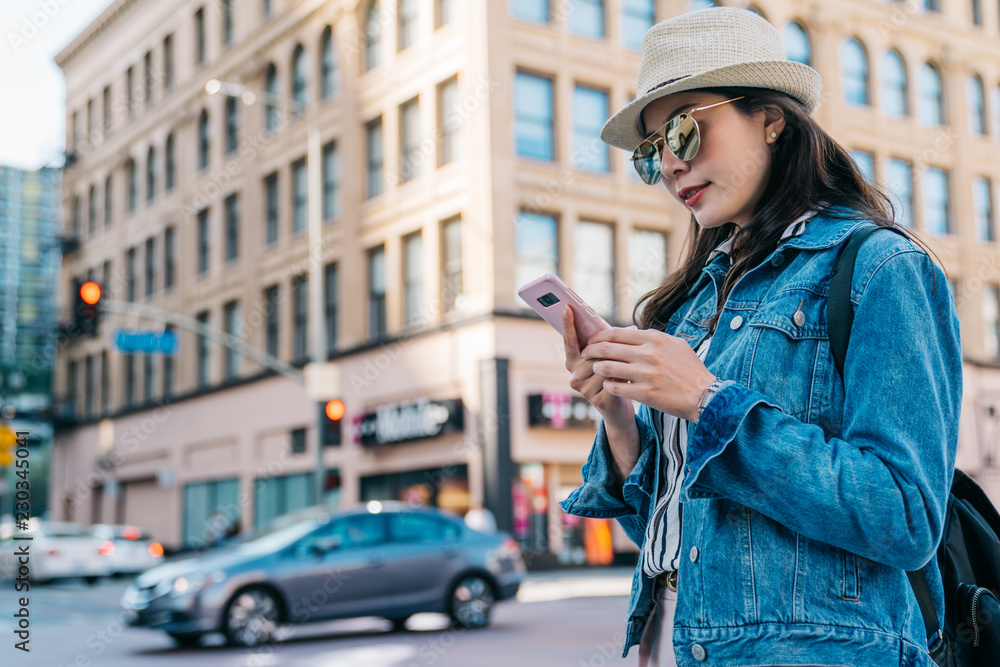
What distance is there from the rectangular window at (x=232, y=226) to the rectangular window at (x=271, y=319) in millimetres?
2820

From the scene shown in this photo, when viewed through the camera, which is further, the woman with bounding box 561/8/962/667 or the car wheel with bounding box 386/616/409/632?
the car wheel with bounding box 386/616/409/632

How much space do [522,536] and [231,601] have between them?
1260 centimetres

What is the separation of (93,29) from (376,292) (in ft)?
76.9

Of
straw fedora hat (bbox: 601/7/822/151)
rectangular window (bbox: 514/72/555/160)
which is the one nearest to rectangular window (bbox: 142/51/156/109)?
rectangular window (bbox: 514/72/555/160)

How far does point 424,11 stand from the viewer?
26891 mm

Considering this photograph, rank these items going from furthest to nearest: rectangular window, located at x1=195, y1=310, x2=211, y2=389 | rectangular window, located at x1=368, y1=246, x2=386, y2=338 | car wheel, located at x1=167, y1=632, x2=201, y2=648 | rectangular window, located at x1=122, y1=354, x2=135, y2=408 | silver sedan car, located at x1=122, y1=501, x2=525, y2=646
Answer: rectangular window, located at x1=122, y1=354, x2=135, y2=408 → rectangular window, located at x1=195, y1=310, x2=211, y2=389 → rectangular window, located at x1=368, y1=246, x2=386, y2=338 → car wheel, located at x1=167, y1=632, x2=201, y2=648 → silver sedan car, located at x1=122, y1=501, x2=525, y2=646

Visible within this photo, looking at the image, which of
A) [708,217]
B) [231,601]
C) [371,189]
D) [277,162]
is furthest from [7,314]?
[708,217]

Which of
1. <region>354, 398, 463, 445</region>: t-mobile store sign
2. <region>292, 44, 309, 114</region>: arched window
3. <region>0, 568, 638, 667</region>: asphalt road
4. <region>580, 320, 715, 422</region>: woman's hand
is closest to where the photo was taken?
<region>580, 320, 715, 422</region>: woman's hand

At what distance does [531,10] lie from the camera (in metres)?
25.9

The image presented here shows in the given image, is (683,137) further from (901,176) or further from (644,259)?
(901,176)

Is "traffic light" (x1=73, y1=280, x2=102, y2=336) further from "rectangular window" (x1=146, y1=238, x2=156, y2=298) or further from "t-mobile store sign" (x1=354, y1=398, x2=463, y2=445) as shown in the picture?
"rectangular window" (x1=146, y1=238, x2=156, y2=298)

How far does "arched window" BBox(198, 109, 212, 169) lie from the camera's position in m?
36.8

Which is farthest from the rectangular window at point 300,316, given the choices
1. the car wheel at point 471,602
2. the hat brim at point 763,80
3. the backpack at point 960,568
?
the backpack at point 960,568

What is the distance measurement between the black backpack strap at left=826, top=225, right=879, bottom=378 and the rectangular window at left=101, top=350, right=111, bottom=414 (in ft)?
145
